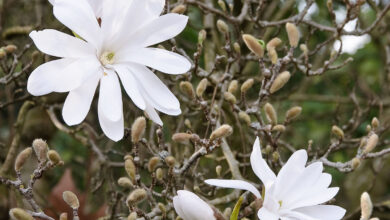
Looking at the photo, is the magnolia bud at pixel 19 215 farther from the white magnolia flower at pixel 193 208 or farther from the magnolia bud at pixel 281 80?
the magnolia bud at pixel 281 80

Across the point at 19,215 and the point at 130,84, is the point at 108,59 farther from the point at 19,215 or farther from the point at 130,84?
the point at 19,215

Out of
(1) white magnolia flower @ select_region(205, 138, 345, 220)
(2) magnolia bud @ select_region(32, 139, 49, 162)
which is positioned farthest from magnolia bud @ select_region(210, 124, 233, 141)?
(2) magnolia bud @ select_region(32, 139, 49, 162)

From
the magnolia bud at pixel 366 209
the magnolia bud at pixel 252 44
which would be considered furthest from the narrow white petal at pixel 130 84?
the magnolia bud at pixel 366 209

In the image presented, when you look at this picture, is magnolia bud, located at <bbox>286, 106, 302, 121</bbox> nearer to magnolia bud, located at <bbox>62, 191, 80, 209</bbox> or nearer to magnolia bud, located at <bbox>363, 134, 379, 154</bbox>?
magnolia bud, located at <bbox>363, 134, 379, 154</bbox>

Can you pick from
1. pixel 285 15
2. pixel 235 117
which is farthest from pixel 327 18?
pixel 235 117

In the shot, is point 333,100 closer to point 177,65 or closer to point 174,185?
point 174,185

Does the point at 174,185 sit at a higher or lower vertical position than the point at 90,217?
higher
